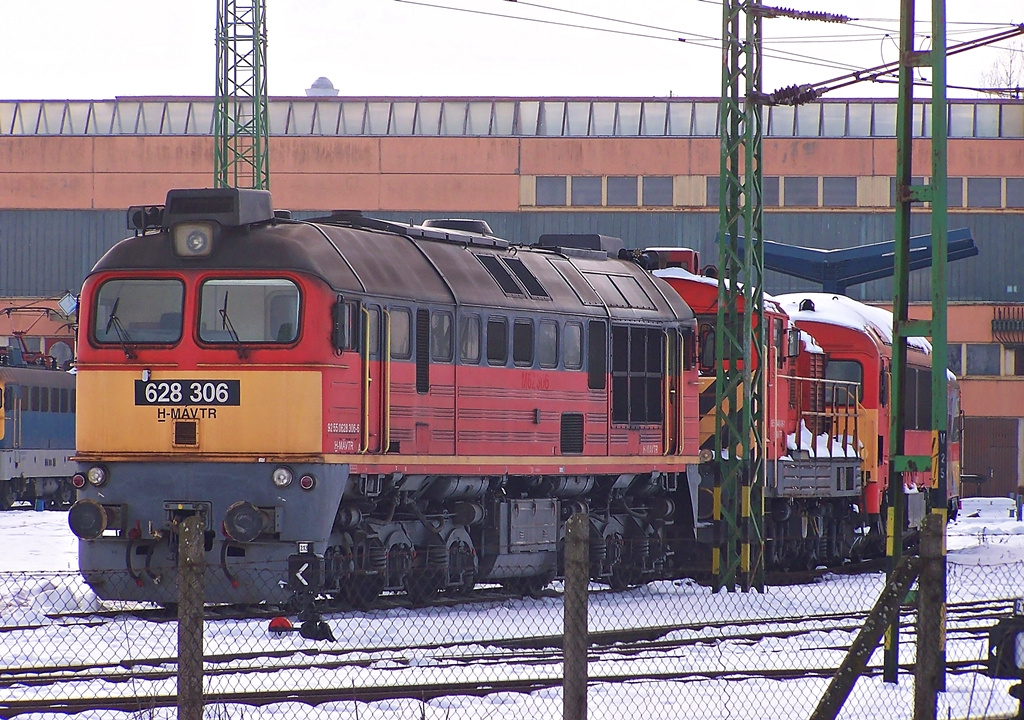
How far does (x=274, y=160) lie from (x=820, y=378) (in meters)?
32.3

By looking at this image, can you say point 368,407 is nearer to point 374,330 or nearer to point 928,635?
point 374,330

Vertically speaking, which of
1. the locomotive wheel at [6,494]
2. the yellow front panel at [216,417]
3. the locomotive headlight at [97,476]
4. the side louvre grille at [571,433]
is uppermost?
the yellow front panel at [216,417]

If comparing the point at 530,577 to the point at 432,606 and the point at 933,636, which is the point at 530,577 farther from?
the point at 933,636

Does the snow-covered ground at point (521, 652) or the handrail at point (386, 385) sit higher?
the handrail at point (386, 385)

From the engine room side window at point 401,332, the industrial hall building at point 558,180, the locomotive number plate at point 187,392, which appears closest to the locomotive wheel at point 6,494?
the industrial hall building at point 558,180

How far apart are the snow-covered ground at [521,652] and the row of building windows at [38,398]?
640 inches

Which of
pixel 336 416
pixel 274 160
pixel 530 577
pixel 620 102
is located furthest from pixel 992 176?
pixel 336 416

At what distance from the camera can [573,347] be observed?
2006cm

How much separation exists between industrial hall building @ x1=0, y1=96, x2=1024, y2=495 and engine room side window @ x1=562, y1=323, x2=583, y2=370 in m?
35.4

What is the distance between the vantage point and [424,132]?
57.0m

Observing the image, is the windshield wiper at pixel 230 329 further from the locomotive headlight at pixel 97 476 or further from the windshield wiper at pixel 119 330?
the locomotive headlight at pixel 97 476

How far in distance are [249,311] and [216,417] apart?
1.12 m

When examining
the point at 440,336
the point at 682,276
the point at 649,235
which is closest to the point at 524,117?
the point at 649,235

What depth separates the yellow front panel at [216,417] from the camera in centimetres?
1595
